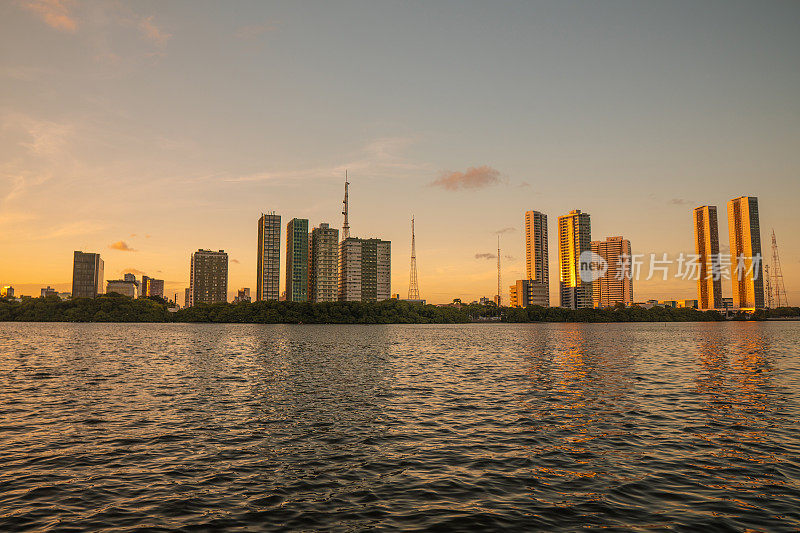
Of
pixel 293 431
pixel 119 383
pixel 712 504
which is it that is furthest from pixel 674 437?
pixel 119 383

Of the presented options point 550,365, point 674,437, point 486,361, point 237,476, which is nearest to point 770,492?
point 674,437

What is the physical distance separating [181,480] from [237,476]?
7.13ft

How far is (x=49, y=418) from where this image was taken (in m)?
32.3

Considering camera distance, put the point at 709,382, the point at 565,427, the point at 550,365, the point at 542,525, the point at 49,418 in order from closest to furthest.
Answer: the point at 542,525
the point at 565,427
the point at 49,418
the point at 709,382
the point at 550,365

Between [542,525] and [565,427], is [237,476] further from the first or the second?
[565,427]

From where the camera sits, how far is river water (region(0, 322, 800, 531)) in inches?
660

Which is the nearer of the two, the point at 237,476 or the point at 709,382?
the point at 237,476

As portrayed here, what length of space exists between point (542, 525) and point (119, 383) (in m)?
46.1

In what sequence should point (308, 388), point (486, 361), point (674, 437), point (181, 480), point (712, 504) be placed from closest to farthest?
point (712, 504), point (181, 480), point (674, 437), point (308, 388), point (486, 361)

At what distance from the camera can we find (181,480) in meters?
20.2

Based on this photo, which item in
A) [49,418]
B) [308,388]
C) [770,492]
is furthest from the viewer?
[308,388]

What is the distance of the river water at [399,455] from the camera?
55.0 feet

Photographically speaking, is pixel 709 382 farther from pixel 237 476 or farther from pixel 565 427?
pixel 237 476

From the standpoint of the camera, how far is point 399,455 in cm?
2412
